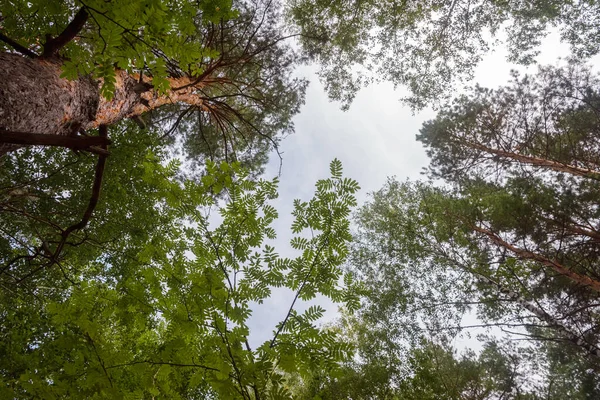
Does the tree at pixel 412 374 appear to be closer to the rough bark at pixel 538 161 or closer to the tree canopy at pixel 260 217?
the tree canopy at pixel 260 217

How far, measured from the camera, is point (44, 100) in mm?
2461

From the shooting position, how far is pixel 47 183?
5.75 meters

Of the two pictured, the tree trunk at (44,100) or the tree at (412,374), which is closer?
the tree trunk at (44,100)

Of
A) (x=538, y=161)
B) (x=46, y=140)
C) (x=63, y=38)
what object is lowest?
(x=46, y=140)

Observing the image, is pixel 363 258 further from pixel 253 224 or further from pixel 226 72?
pixel 253 224

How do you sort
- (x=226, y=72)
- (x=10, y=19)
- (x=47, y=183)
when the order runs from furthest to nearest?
(x=226, y=72) < (x=47, y=183) < (x=10, y=19)

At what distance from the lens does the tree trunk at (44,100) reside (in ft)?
7.00

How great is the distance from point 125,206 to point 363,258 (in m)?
7.18

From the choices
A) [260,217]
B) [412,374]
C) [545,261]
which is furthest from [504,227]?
[260,217]

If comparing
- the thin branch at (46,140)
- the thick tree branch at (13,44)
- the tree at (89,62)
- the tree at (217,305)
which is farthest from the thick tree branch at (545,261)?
the thick tree branch at (13,44)

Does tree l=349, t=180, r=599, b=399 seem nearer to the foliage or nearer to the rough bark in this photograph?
the rough bark

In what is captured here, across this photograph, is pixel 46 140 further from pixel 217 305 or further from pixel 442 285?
pixel 442 285

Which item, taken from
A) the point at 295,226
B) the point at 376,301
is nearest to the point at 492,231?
the point at 376,301

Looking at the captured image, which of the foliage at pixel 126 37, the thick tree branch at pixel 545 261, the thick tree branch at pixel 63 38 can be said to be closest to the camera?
the foliage at pixel 126 37
